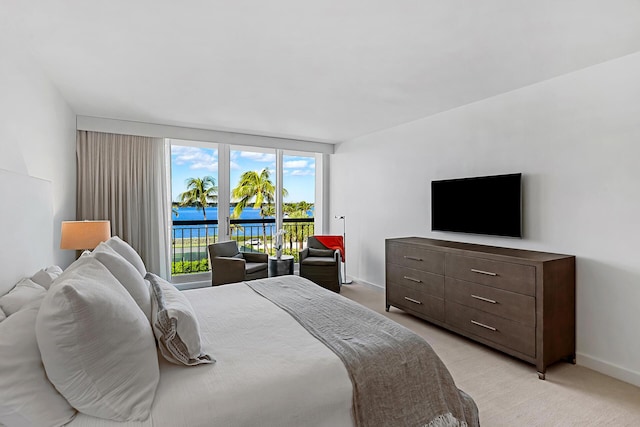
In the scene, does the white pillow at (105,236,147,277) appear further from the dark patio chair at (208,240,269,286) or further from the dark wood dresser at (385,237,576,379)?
the dark wood dresser at (385,237,576,379)

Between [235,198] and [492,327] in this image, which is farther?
[235,198]

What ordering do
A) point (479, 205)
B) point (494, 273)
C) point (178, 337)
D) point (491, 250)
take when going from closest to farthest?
1. point (178, 337)
2. point (494, 273)
3. point (491, 250)
4. point (479, 205)

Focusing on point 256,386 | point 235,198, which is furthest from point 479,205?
point 235,198

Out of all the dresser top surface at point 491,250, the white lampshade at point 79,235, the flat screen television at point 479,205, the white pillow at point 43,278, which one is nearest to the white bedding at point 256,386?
the white pillow at point 43,278

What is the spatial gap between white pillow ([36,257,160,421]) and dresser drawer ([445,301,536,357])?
8.75 feet

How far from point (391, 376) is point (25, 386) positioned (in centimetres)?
141

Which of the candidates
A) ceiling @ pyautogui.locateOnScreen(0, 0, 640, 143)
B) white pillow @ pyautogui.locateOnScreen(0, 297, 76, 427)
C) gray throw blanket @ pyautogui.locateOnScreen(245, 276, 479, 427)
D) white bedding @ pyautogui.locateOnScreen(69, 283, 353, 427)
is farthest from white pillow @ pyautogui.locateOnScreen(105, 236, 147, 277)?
ceiling @ pyautogui.locateOnScreen(0, 0, 640, 143)

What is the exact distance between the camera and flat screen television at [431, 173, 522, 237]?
3230 mm

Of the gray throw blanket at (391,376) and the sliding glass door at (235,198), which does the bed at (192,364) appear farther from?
the sliding glass door at (235,198)

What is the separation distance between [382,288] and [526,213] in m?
2.36

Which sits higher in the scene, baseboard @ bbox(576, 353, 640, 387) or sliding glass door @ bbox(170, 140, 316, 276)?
sliding glass door @ bbox(170, 140, 316, 276)

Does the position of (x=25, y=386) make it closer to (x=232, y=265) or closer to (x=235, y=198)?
(x=232, y=265)

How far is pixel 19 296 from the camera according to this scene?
1.58 meters

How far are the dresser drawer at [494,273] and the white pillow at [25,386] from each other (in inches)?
114
